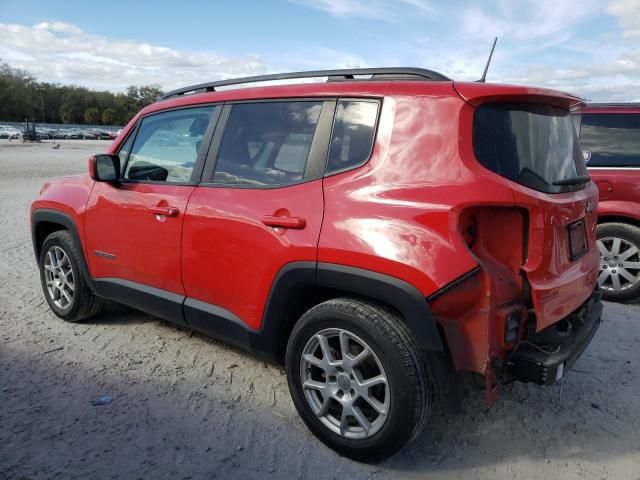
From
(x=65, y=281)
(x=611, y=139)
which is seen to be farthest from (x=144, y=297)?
(x=611, y=139)

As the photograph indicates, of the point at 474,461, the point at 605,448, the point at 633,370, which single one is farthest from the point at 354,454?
the point at 633,370

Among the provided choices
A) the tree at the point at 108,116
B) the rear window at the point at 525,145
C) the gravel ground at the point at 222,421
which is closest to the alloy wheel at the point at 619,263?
the gravel ground at the point at 222,421

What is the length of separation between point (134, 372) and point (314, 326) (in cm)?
156

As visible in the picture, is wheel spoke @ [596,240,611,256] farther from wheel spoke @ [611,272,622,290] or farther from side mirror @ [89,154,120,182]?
side mirror @ [89,154,120,182]

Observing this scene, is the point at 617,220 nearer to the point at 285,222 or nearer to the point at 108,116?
the point at 285,222

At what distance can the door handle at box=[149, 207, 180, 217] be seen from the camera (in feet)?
10.7

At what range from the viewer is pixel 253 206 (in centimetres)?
289

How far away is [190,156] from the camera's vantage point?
135 inches

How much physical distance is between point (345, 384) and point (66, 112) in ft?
394

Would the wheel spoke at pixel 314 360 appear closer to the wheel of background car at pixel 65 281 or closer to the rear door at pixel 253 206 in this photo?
the rear door at pixel 253 206

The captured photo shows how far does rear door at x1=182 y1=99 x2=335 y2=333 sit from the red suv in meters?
0.01

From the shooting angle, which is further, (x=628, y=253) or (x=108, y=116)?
(x=108, y=116)

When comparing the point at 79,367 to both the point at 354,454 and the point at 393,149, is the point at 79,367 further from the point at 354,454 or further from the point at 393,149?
the point at 393,149

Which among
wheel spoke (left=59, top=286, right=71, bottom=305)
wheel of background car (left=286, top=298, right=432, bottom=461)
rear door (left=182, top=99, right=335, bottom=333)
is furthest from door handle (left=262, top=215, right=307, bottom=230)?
wheel spoke (left=59, top=286, right=71, bottom=305)
